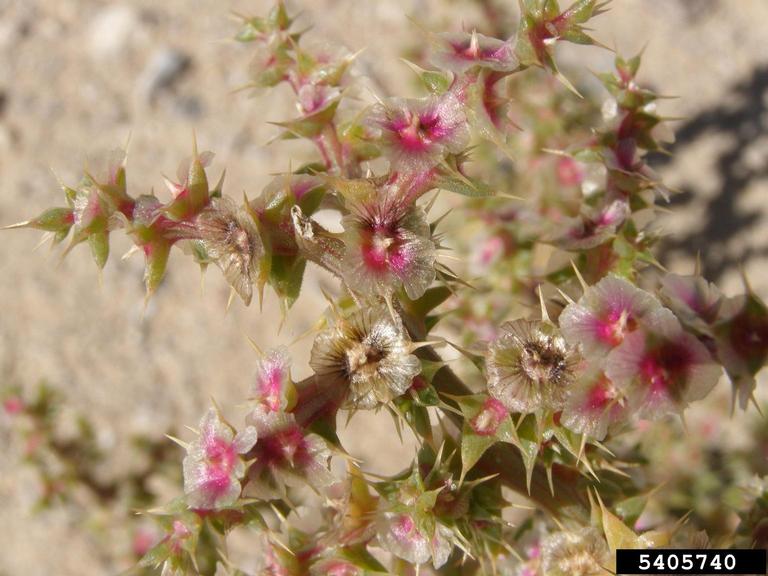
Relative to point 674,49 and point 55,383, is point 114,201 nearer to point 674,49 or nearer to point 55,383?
point 55,383

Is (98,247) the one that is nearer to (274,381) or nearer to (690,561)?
(274,381)

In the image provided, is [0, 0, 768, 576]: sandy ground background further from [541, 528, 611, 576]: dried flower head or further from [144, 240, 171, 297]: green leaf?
[144, 240, 171, 297]: green leaf

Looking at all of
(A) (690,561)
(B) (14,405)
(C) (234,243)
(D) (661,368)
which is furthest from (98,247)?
(B) (14,405)

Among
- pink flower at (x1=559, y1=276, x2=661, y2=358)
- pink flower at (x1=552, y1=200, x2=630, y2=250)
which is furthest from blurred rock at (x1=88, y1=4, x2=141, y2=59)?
pink flower at (x1=559, y1=276, x2=661, y2=358)

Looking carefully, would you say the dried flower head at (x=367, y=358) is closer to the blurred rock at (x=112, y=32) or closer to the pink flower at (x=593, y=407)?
the pink flower at (x=593, y=407)

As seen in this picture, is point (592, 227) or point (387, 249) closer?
point (387, 249)

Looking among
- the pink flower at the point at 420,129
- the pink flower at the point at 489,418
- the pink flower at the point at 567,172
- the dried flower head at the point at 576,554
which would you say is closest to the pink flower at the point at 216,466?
the pink flower at the point at 489,418
